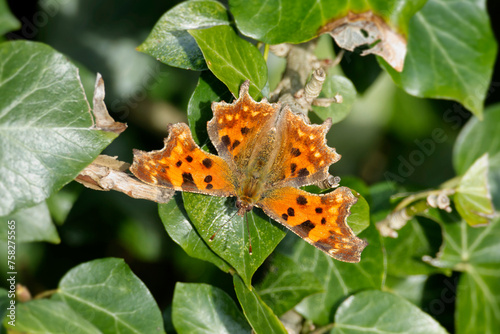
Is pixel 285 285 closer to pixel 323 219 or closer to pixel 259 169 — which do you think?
pixel 323 219

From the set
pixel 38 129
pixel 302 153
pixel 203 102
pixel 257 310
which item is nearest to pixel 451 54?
pixel 302 153

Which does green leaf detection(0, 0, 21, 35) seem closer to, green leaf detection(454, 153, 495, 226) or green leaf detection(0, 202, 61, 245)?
green leaf detection(0, 202, 61, 245)

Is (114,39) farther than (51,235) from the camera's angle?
Yes

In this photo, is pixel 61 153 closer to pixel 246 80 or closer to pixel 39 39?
pixel 246 80

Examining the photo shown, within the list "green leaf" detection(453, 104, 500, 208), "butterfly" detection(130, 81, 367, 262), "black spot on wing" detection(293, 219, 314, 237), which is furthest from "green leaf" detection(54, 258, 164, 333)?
"green leaf" detection(453, 104, 500, 208)

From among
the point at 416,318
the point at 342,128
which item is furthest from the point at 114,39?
the point at 416,318

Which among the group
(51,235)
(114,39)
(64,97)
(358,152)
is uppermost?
(64,97)
